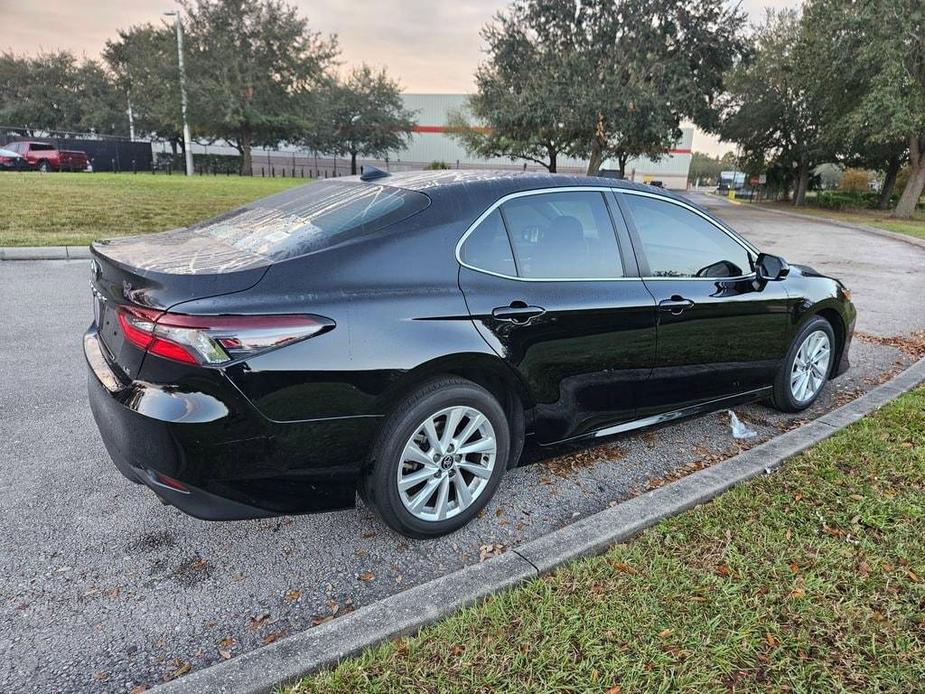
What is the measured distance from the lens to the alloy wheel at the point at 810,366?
4.18 m

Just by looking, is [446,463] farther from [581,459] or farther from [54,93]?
[54,93]

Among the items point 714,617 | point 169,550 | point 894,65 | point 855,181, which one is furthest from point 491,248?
point 855,181

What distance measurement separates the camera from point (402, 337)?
2402 mm

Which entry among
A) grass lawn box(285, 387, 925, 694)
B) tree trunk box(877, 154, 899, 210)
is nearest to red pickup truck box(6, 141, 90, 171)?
grass lawn box(285, 387, 925, 694)

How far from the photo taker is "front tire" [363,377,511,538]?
2479mm

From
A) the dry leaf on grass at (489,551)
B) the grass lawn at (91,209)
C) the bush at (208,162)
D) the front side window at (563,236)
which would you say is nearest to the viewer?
the dry leaf on grass at (489,551)

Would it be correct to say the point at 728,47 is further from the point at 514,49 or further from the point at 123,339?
the point at 123,339

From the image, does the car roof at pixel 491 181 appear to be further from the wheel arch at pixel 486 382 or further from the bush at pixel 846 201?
the bush at pixel 846 201

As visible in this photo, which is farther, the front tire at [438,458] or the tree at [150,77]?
the tree at [150,77]

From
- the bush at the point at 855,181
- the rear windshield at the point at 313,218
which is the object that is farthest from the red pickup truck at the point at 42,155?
the bush at the point at 855,181

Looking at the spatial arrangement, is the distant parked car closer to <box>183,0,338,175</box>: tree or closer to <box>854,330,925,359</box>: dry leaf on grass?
<box>183,0,338,175</box>: tree

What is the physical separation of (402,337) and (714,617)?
1.54m

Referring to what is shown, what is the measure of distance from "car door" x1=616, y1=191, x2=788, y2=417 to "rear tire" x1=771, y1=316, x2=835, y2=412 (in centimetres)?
16

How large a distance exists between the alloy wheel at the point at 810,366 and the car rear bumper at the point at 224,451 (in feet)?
10.3
